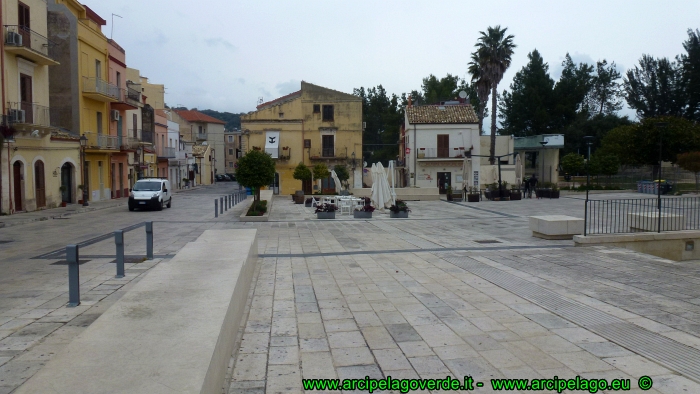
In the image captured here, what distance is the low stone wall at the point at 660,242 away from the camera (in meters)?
12.4

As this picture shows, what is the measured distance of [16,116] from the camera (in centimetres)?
2230

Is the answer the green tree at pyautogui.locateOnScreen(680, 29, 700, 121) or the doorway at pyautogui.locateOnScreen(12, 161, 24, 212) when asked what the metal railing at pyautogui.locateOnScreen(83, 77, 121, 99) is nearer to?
the doorway at pyautogui.locateOnScreen(12, 161, 24, 212)

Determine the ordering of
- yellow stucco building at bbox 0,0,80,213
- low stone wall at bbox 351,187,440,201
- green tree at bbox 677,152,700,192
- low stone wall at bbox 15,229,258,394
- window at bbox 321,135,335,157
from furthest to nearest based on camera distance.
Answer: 1. window at bbox 321,135,335,157
2. low stone wall at bbox 351,187,440,201
3. green tree at bbox 677,152,700,192
4. yellow stucco building at bbox 0,0,80,213
5. low stone wall at bbox 15,229,258,394

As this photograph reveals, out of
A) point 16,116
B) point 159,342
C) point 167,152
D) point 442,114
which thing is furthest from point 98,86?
point 159,342

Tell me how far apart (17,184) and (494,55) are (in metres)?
34.1

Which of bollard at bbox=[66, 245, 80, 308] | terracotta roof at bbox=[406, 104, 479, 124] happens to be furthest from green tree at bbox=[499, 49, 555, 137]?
bollard at bbox=[66, 245, 80, 308]

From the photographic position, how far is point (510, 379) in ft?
14.7

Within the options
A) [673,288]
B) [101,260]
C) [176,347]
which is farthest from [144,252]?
[673,288]

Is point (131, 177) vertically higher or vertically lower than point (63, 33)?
lower

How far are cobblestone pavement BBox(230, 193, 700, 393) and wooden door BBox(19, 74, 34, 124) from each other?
1766 centimetres

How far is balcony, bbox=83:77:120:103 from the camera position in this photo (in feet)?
100

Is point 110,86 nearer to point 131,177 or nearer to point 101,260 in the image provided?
point 131,177

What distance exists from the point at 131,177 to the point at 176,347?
1548 inches

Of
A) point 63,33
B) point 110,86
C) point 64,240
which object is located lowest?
point 64,240
